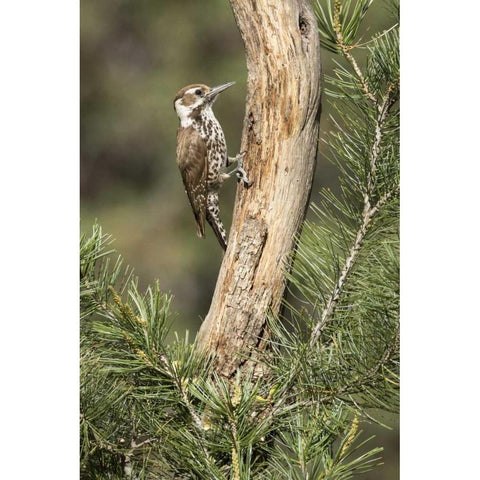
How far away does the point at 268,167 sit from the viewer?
91 cm

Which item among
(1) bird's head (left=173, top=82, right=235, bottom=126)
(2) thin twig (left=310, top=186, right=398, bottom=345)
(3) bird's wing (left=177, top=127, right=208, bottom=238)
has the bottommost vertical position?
(2) thin twig (left=310, top=186, right=398, bottom=345)

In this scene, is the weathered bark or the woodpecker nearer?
the weathered bark

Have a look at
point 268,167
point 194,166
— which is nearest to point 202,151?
point 194,166

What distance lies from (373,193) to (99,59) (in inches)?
A: 15.9

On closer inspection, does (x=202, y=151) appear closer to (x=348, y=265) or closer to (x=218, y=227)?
(x=218, y=227)

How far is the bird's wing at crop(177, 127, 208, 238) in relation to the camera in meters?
1.01

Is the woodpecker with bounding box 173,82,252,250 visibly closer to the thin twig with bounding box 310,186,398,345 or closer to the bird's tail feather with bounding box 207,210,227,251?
the bird's tail feather with bounding box 207,210,227,251

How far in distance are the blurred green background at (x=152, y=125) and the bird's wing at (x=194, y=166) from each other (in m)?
0.02

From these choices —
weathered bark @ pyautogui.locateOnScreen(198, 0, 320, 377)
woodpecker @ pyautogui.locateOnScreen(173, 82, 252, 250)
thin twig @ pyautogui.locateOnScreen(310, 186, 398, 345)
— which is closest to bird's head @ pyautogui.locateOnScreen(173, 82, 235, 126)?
woodpecker @ pyautogui.locateOnScreen(173, 82, 252, 250)

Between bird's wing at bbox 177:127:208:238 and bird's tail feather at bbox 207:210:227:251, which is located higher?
bird's wing at bbox 177:127:208:238

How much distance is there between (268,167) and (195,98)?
16cm

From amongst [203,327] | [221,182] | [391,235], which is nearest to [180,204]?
[221,182]

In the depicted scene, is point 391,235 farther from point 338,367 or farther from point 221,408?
point 221,408

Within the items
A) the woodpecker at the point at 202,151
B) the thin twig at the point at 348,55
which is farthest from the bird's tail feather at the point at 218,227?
the thin twig at the point at 348,55
